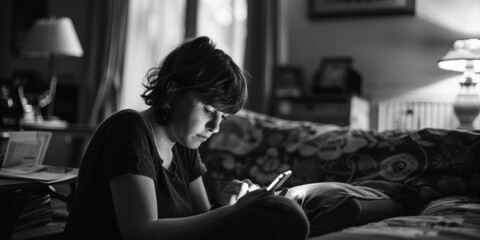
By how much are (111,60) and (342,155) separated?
2.84m

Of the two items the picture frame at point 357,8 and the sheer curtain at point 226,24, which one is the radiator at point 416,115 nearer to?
the picture frame at point 357,8

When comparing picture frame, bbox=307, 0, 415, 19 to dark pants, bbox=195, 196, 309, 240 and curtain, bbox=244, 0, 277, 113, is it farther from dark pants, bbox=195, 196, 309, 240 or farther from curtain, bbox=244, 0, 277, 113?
dark pants, bbox=195, 196, 309, 240

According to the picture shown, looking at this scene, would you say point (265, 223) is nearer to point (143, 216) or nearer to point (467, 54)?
point (143, 216)

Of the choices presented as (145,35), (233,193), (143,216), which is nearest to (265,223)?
(143,216)

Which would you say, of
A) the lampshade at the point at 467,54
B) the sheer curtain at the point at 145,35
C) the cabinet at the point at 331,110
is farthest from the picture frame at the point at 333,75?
the sheer curtain at the point at 145,35

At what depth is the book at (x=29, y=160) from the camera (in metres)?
1.52

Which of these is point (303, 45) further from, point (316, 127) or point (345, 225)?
point (345, 225)

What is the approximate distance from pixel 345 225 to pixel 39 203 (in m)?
0.90

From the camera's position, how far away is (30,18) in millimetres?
5258

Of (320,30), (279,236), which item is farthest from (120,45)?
(279,236)

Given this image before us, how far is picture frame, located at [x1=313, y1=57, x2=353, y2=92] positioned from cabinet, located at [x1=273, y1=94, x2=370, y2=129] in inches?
5.2

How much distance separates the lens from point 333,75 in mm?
3520

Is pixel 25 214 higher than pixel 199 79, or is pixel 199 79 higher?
pixel 199 79

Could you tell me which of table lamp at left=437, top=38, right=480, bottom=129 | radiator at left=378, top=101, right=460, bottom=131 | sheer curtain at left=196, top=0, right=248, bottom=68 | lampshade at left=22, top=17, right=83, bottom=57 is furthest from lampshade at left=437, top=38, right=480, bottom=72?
lampshade at left=22, top=17, right=83, bottom=57
